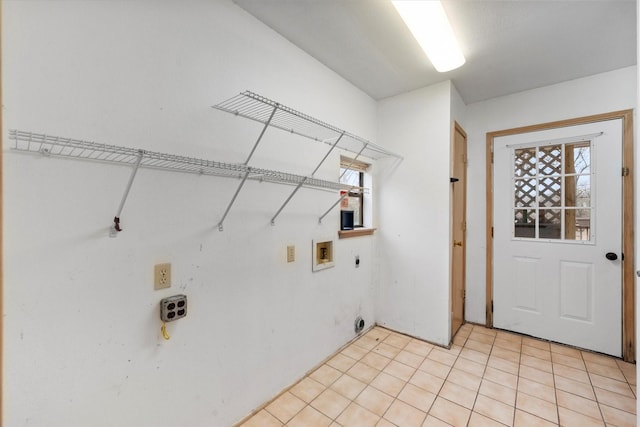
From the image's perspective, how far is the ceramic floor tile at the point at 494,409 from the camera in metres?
1.70

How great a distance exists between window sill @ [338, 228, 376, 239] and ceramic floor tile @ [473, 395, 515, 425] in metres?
1.47

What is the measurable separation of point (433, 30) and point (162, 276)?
2073 mm

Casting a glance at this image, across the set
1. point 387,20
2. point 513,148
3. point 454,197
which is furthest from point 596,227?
point 387,20

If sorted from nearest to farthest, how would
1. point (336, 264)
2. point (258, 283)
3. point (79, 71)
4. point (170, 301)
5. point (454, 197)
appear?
point (79, 71)
point (170, 301)
point (258, 283)
point (336, 264)
point (454, 197)

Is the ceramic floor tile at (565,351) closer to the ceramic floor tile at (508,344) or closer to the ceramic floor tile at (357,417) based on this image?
the ceramic floor tile at (508,344)

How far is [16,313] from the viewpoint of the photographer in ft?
3.23

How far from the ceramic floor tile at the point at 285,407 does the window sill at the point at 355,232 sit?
124cm

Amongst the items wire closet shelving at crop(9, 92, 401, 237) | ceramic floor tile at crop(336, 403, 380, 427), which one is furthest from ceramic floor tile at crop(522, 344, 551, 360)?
wire closet shelving at crop(9, 92, 401, 237)

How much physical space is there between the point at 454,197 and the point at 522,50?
1.25 metres

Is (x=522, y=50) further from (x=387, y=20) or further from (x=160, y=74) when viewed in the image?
(x=160, y=74)

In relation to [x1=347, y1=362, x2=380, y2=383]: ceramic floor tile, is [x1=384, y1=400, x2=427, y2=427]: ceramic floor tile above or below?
below

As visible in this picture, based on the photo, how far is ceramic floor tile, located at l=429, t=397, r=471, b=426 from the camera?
5.54 feet

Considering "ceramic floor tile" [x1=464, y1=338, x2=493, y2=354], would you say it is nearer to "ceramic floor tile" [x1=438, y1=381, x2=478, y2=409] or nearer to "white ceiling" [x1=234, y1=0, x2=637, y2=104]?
"ceramic floor tile" [x1=438, y1=381, x2=478, y2=409]

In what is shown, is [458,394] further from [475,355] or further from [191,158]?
[191,158]
